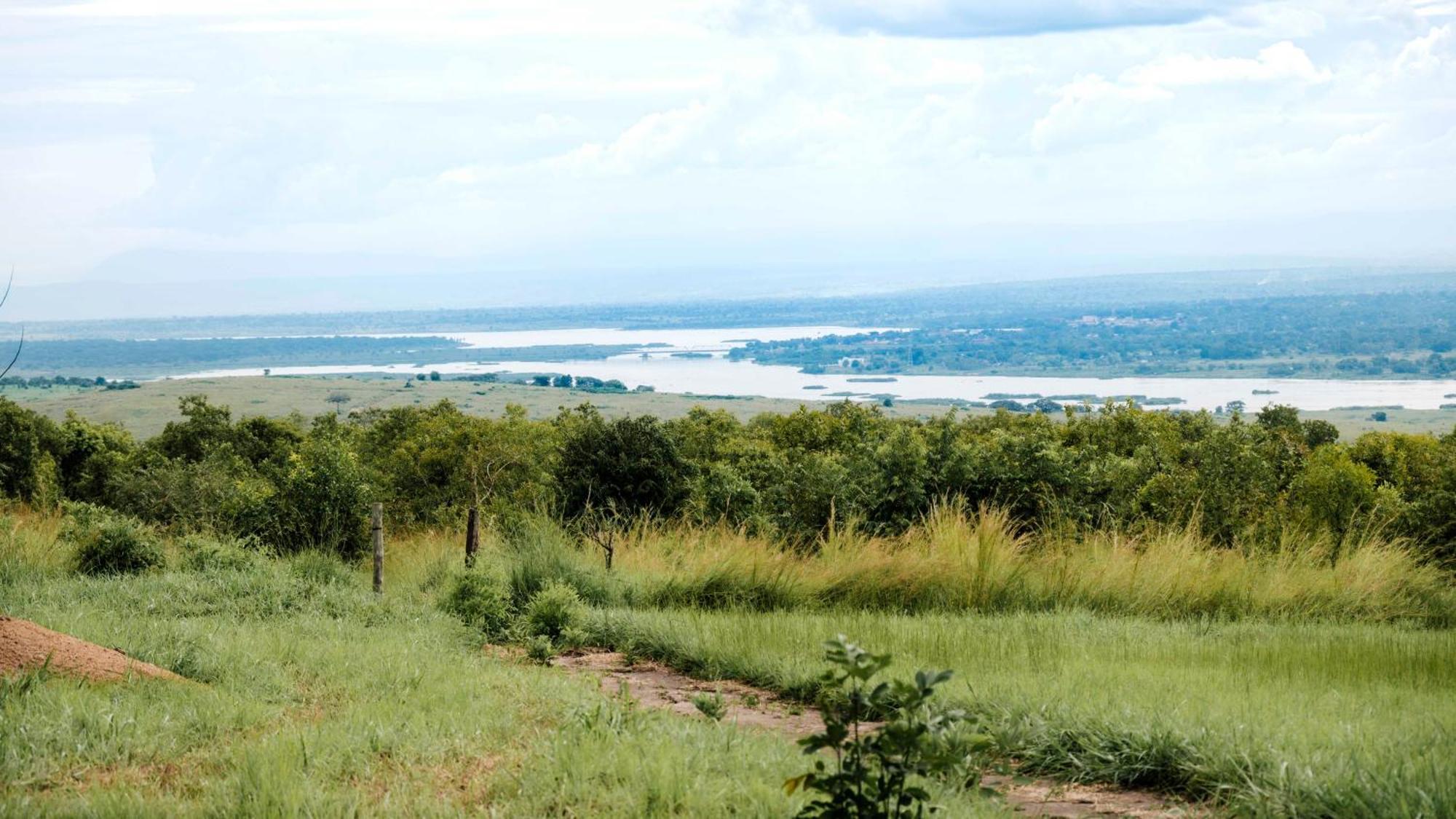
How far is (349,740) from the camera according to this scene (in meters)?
5.46

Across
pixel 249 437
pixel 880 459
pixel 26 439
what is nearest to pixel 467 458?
pixel 249 437

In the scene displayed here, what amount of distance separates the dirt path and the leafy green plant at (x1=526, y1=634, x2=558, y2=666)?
85 millimetres

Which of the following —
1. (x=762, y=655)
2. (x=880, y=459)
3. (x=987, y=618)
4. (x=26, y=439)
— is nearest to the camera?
(x=762, y=655)

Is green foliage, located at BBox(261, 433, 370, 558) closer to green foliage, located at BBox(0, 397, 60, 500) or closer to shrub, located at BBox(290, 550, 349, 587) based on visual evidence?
shrub, located at BBox(290, 550, 349, 587)

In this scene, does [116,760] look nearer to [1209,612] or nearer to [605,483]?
[1209,612]

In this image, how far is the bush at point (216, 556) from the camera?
463 inches

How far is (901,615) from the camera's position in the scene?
387 inches

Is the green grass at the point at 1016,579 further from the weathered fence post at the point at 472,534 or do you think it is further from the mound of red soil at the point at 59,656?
the mound of red soil at the point at 59,656

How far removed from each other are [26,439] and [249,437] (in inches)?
303

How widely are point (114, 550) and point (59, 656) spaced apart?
629 centimetres

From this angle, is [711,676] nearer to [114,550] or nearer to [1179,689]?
[1179,689]

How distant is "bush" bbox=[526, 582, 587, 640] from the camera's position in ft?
32.3

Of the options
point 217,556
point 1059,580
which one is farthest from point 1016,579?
point 217,556

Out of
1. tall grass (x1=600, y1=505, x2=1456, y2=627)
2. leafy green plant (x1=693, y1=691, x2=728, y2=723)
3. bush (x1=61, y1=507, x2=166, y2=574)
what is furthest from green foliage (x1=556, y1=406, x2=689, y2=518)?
leafy green plant (x1=693, y1=691, x2=728, y2=723)
